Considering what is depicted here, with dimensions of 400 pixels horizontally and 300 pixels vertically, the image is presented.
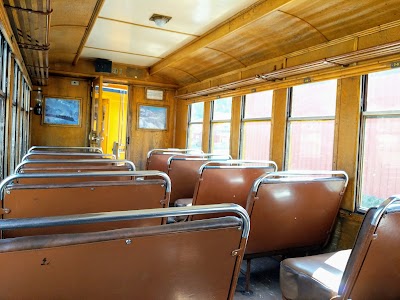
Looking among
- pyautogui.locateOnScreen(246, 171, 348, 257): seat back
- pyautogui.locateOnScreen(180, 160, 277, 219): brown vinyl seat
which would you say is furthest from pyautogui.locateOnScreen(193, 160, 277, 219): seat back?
pyautogui.locateOnScreen(246, 171, 348, 257): seat back

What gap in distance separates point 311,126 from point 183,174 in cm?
161

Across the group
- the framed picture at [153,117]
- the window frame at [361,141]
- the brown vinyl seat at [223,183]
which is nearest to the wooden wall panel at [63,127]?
the framed picture at [153,117]

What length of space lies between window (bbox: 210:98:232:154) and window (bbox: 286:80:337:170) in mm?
1505

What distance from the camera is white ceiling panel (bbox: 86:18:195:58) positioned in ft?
14.5

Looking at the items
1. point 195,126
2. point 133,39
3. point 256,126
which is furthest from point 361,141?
point 195,126

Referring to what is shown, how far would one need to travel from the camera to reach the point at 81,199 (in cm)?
194

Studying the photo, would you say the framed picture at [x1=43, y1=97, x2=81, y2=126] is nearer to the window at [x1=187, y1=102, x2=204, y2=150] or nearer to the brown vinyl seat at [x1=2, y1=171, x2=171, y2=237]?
the window at [x1=187, y1=102, x2=204, y2=150]

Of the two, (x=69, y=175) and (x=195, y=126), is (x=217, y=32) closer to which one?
(x=195, y=126)

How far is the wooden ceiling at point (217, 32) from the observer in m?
2.97

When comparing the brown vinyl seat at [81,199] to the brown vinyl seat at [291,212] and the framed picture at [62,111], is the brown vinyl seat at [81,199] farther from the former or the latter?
the framed picture at [62,111]

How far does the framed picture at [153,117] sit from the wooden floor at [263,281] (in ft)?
14.9

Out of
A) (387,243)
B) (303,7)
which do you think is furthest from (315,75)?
(387,243)

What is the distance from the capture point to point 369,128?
3.09m

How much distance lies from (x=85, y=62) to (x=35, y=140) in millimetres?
1855
